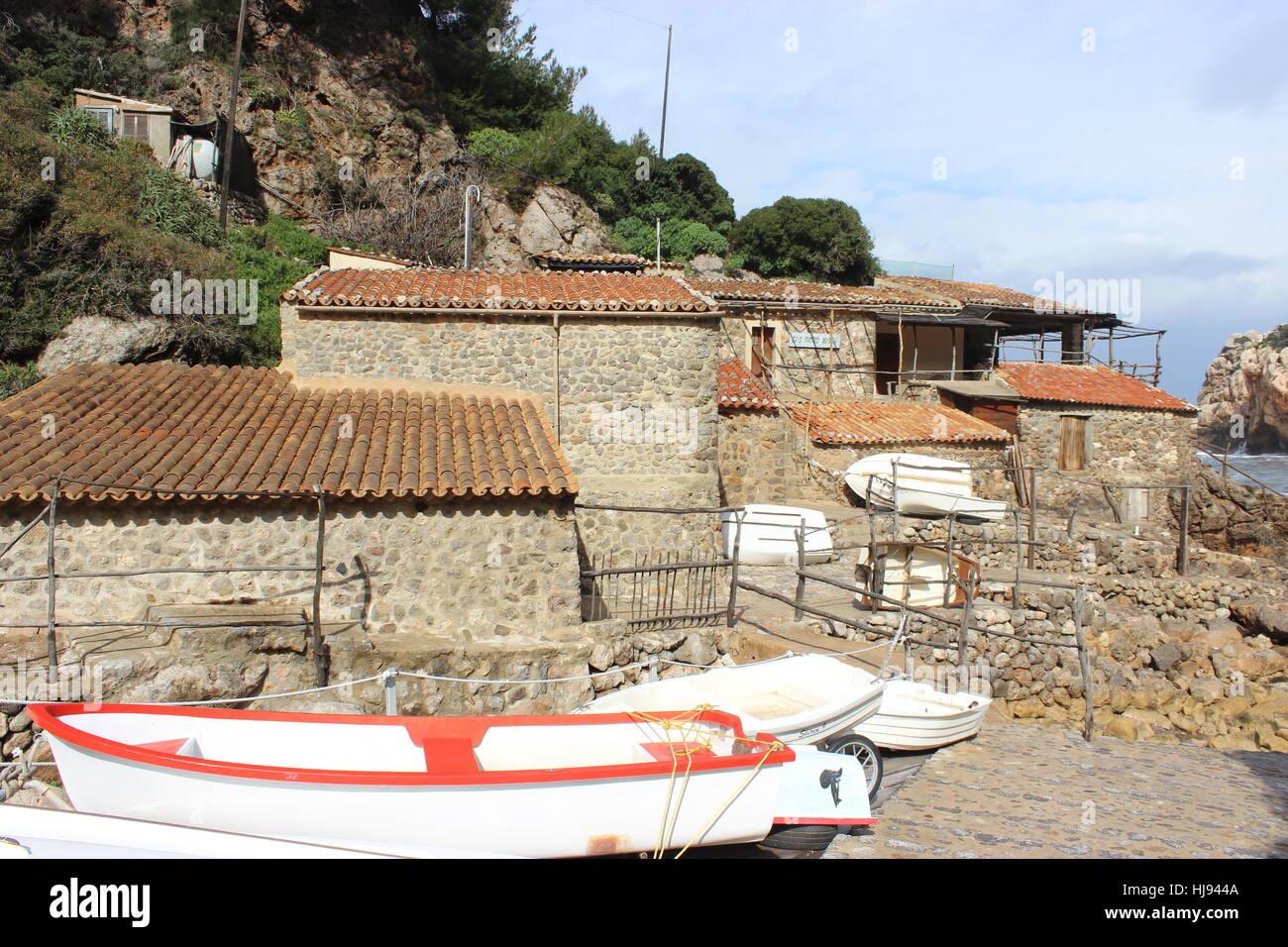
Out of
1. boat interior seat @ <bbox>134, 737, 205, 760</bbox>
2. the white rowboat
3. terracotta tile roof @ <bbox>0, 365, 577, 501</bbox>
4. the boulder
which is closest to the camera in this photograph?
the white rowboat

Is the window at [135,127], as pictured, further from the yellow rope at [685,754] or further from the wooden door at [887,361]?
the yellow rope at [685,754]

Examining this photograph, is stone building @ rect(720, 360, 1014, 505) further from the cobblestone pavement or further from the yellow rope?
the yellow rope

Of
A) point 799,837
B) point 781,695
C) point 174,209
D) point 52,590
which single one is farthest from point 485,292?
point 174,209

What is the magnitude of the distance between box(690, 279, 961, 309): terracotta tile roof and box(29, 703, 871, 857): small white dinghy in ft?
61.9

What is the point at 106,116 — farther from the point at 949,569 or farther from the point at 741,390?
the point at 949,569

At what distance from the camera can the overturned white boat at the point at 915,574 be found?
1357 cm

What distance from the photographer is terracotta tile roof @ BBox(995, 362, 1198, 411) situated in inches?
970

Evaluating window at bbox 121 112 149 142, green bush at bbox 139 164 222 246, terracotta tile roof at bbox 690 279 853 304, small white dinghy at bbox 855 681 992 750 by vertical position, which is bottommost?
small white dinghy at bbox 855 681 992 750

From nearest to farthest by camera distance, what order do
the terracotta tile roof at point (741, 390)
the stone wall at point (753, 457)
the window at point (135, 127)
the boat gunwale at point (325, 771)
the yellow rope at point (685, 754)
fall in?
the boat gunwale at point (325, 771) → the yellow rope at point (685, 754) → the terracotta tile roof at point (741, 390) → the stone wall at point (753, 457) → the window at point (135, 127)

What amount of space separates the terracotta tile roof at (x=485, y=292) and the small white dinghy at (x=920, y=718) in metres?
6.81

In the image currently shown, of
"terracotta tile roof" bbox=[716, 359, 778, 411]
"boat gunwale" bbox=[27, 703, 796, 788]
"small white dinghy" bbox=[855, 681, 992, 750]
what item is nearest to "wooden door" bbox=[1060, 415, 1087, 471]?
"terracotta tile roof" bbox=[716, 359, 778, 411]

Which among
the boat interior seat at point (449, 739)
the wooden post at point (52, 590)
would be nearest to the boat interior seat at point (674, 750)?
the boat interior seat at point (449, 739)
